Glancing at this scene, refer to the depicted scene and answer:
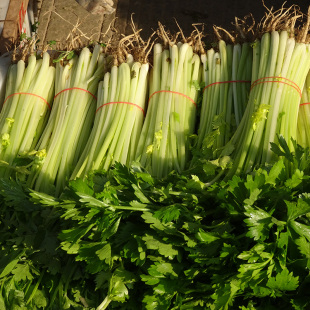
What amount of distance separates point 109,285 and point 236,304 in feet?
1.63

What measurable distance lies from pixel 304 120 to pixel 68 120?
4.27 feet

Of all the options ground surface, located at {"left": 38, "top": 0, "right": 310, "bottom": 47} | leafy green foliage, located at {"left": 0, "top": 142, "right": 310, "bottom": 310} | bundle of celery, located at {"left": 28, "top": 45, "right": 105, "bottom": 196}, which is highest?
ground surface, located at {"left": 38, "top": 0, "right": 310, "bottom": 47}

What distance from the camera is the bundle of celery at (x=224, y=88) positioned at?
257cm

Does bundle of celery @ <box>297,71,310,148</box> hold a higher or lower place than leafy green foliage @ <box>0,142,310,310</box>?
higher

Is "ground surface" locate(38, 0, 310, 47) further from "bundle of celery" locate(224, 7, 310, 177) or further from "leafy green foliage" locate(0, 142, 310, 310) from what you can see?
"leafy green foliage" locate(0, 142, 310, 310)

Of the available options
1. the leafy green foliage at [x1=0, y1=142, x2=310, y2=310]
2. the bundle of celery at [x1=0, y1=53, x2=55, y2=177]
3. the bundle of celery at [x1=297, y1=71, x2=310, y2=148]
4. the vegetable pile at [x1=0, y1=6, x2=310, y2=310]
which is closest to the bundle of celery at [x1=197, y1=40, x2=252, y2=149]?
the vegetable pile at [x1=0, y1=6, x2=310, y2=310]

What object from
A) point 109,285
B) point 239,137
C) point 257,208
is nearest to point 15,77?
point 239,137

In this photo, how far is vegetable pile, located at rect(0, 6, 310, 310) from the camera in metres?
1.77

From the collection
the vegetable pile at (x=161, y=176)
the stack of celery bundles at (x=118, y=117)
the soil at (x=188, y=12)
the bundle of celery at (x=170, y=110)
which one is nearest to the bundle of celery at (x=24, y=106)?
the vegetable pile at (x=161, y=176)

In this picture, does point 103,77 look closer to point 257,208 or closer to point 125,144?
point 125,144

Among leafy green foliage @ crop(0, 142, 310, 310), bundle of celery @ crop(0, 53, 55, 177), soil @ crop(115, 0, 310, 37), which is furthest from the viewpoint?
soil @ crop(115, 0, 310, 37)

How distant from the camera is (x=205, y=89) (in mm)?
2756

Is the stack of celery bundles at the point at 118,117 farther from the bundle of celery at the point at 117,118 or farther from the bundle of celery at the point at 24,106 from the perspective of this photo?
the bundle of celery at the point at 24,106

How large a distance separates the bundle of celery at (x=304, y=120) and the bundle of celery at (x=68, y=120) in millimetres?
1184
